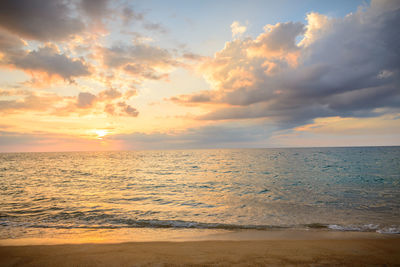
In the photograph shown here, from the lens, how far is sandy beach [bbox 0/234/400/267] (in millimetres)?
6426

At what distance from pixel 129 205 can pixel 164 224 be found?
5595 mm

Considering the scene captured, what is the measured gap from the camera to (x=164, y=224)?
1148cm

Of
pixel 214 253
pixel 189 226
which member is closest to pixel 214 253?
pixel 214 253

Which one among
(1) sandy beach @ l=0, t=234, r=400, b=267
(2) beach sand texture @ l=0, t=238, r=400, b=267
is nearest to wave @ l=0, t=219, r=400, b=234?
(1) sandy beach @ l=0, t=234, r=400, b=267

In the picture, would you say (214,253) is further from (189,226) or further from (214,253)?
(189,226)

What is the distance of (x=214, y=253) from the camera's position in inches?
277

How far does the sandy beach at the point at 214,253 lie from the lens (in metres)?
6.43

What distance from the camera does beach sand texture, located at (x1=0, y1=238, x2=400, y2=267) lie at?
21.0 feet

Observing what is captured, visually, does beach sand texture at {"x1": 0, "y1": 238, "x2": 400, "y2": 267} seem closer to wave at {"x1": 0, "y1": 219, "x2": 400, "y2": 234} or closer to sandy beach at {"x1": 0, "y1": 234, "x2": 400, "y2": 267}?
sandy beach at {"x1": 0, "y1": 234, "x2": 400, "y2": 267}

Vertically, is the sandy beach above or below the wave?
above

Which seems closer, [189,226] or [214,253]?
[214,253]

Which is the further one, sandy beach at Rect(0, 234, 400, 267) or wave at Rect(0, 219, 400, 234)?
wave at Rect(0, 219, 400, 234)

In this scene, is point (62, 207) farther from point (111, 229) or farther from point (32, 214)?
point (111, 229)

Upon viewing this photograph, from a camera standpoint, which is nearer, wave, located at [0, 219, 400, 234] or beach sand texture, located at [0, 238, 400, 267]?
beach sand texture, located at [0, 238, 400, 267]
